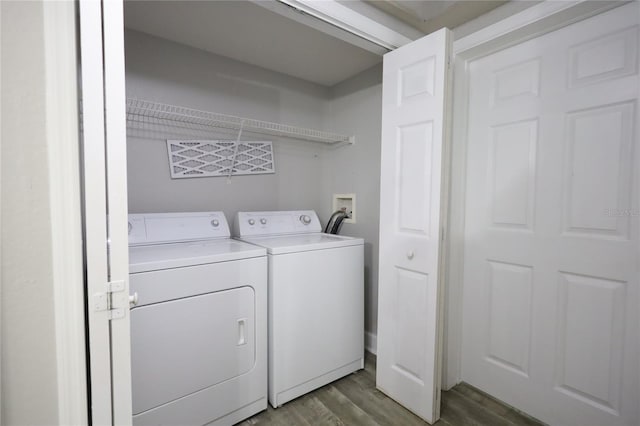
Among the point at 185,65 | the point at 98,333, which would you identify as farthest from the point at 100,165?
the point at 185,65

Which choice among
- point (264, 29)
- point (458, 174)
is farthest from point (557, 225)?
point (264, 29)

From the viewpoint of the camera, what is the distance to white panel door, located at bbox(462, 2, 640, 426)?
1.36m

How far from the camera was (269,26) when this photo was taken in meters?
1.87

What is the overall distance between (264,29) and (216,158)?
36.5 inches

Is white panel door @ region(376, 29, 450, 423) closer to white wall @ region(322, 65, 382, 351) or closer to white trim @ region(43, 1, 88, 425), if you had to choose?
white wall @ region(322, 65, 382, 351)

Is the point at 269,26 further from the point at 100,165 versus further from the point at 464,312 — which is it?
the point at 464,312

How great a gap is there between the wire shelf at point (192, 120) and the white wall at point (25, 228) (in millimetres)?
1159

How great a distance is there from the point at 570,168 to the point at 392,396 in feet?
5.21

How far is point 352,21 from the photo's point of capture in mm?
1596

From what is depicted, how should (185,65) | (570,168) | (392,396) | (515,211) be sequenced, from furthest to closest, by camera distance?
(185,65), (392,396), (515,211), (570,168)

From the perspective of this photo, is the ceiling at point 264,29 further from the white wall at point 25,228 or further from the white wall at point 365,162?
the white wall at point 25,228

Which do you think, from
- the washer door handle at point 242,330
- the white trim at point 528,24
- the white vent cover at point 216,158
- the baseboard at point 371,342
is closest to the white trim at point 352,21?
the white trim at point 528,24

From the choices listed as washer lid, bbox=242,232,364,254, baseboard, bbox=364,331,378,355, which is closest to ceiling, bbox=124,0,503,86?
washer lid, bbox=242,232,364,254

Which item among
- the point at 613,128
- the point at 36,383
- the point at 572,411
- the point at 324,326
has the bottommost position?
the point at 572,411
